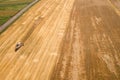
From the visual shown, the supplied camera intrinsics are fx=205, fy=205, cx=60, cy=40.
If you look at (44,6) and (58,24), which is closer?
(58,24)

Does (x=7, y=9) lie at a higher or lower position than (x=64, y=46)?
lower

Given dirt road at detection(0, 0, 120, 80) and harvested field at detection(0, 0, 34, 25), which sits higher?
Answer: dirt road at detection(0, 0, 120, 80)

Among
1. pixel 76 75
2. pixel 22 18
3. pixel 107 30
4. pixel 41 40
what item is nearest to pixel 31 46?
pixel 41 40

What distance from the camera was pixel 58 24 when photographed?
1944cm

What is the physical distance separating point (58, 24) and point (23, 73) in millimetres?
8901

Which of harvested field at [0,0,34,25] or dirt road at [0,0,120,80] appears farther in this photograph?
harvested field at [0,0,34,25]

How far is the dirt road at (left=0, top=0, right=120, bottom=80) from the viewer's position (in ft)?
37.0

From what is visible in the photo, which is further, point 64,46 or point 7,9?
point 7,9

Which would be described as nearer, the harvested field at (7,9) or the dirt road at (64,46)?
the dirt road at (64,46)

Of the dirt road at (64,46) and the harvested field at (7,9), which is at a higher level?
the dirt road at (64,46)

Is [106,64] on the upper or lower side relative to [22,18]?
upper

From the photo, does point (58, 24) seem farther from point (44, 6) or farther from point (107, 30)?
point (44, 6)

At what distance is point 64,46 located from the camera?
571 inches

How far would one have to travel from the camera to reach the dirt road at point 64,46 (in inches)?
444
